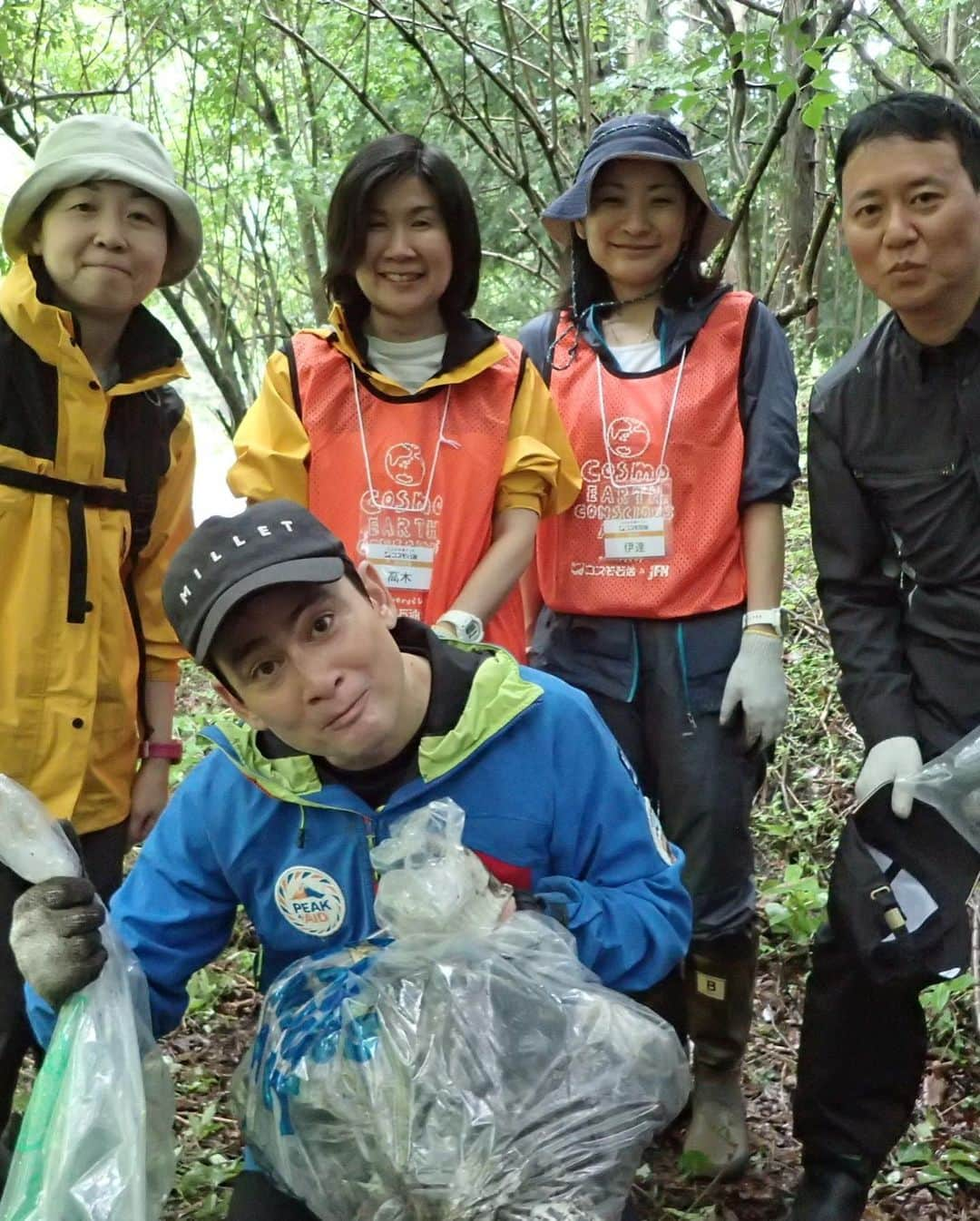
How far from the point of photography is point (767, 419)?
9.06 ft

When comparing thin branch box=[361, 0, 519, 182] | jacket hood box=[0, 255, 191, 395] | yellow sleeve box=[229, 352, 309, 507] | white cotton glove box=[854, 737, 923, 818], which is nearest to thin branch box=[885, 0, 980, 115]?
thin branch box=[361, 0, 519, 182]

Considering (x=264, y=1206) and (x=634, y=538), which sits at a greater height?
(x=634, y=538)

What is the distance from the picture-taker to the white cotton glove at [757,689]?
267 cm

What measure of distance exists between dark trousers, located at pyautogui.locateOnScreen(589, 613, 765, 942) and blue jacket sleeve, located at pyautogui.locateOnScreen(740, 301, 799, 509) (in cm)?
36

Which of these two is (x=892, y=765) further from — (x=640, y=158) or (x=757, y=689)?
(x=640, y=158)

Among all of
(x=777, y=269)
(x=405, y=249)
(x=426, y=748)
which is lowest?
(x=426, y=748)

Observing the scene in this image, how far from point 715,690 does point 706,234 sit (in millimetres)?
1199

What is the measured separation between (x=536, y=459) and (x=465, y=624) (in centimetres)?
48

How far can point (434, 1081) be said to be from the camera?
5.09ft

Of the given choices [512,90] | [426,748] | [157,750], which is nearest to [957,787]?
[426,748]

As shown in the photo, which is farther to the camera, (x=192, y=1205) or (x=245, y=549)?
(x=192, y=1205)

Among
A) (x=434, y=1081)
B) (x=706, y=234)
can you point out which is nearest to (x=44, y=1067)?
(x=434, y=1081)

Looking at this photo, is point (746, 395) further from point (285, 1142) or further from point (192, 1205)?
point (192, 1205)

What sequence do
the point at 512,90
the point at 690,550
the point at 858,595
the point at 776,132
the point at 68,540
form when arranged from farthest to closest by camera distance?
the point at 512,90, the point at 776,132, the point at 690,550, the point at 858,595, the point at 68,540
